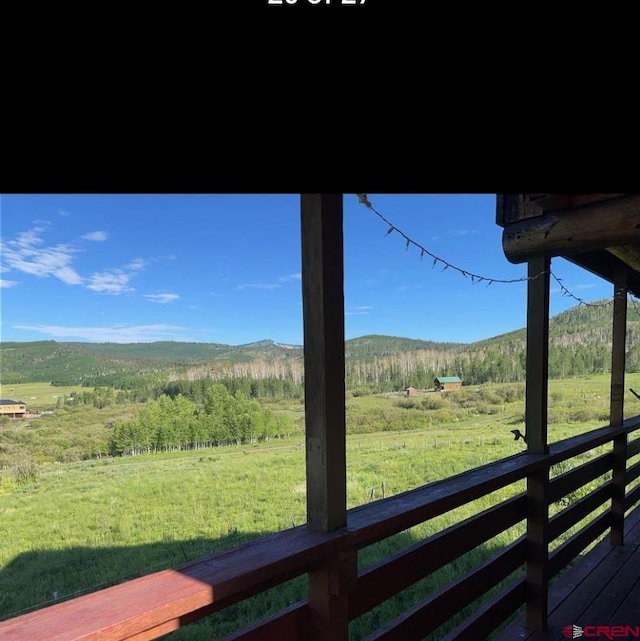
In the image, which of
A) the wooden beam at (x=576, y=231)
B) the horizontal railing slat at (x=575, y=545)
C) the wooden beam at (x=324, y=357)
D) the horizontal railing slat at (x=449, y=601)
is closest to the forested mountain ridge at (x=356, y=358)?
the wooden beam at (x=324, y=357)

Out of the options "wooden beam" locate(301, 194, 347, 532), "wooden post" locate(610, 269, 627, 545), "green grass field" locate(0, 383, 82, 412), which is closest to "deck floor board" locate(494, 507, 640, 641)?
"wooden post" locate(610, 269, 627, 545)

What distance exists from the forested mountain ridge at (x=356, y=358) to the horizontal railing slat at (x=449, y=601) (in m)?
0.75

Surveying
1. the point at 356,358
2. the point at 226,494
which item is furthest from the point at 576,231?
the point at 226,494

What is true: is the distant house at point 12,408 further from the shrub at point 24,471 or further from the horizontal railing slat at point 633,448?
the horizontal railing slat at point 633,448

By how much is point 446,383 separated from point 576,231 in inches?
67.2

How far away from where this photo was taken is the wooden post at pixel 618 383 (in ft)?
8.95

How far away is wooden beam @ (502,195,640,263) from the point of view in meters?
1.62

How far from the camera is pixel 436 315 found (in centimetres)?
494

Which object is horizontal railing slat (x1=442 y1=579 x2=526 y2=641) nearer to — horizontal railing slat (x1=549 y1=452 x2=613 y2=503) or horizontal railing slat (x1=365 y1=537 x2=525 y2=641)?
horizontal railing slat (x1=365 y1=537 x2=525 y2=641)

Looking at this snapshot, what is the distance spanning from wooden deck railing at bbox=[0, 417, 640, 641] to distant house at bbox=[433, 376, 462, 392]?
107 centimetres

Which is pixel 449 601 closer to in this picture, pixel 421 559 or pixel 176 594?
pixel 421 559
